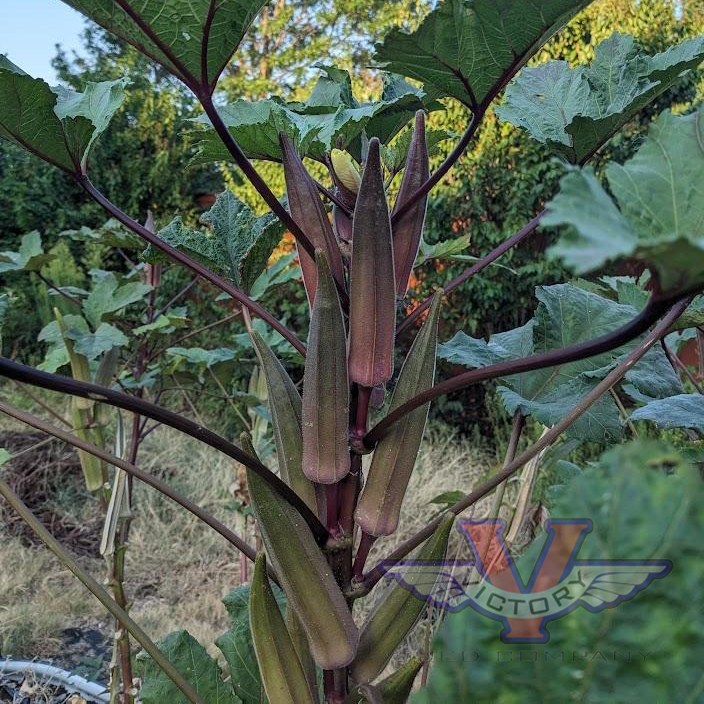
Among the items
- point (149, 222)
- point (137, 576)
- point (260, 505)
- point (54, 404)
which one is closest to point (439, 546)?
point (260, 505)

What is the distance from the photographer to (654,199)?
33 centimetres

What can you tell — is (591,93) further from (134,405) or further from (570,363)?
(134,405)

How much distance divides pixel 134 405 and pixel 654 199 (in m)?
0.31

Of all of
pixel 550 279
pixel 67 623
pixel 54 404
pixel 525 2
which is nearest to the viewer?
pixel 525 2

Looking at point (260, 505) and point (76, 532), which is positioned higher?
point (76, 532)

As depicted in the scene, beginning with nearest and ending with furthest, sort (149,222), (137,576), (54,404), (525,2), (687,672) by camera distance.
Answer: (687,672)
(525,2)
(149,222)
(137,576)
(54,404)

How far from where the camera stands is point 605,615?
0.75ft

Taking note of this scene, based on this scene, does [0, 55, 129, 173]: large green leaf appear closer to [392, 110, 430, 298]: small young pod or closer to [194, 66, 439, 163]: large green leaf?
[194, 66, 439, 163]: large green leaf

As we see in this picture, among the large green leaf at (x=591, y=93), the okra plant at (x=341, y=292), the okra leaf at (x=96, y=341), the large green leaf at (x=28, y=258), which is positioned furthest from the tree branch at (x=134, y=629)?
the large green leaf at (x=28, y=258)

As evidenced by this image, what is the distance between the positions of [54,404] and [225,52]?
4.12 meters

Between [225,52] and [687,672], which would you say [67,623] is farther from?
Answer: [687,672]

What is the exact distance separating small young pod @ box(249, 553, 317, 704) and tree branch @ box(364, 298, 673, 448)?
17 centimetres

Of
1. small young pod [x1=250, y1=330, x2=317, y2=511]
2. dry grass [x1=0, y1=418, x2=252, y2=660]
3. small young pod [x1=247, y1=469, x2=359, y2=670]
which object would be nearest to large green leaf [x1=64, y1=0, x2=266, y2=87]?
small young pod [x1=250, y1=330, x2=317, y2=511]

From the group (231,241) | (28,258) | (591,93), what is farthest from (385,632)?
(28,258)
